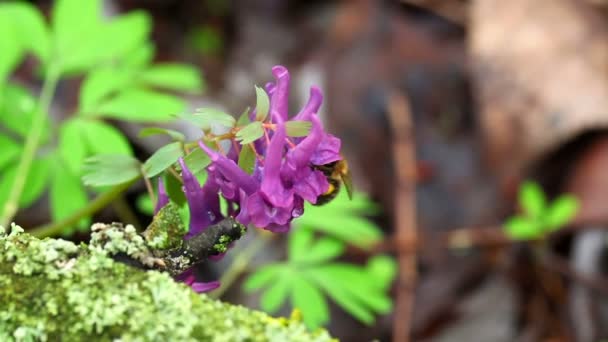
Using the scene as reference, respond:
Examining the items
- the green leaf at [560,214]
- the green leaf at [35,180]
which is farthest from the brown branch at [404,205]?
the green leaf at [35,180]

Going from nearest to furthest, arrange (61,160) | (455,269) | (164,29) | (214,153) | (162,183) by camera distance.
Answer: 1. (214,153)
2. (162,183)
3. (61,160)
4. (455,269)
5. (164,29)

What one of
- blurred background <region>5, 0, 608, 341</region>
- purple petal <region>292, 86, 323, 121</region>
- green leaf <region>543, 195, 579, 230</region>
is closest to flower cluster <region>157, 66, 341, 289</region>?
purple petal <region>292, 86, 323, 121</region>

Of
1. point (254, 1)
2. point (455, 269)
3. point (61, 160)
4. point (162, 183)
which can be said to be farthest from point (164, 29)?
point (162, 183)

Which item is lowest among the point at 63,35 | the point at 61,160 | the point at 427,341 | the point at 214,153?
the point at 427,341

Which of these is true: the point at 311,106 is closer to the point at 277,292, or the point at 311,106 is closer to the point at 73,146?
the point at 73,146

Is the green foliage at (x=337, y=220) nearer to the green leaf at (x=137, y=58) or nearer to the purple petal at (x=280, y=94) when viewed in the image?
the green leaf at (x=137, y=58)

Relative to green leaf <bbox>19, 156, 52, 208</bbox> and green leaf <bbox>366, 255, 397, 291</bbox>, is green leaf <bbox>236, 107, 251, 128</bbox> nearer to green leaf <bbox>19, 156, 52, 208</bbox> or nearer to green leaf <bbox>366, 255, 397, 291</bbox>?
green leaf <bbox>19, 156, 52, 208</bbox>

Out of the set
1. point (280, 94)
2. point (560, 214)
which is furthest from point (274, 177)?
point (560, 214)

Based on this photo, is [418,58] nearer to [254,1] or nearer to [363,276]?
[254,1]
